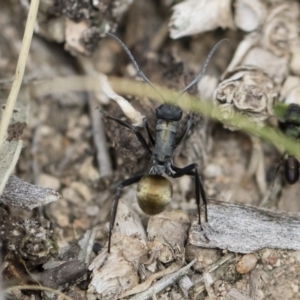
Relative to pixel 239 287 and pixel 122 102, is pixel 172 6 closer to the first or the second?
pixel 122 102

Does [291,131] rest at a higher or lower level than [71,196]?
higher

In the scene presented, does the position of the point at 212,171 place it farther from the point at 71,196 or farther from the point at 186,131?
the point at 71,196

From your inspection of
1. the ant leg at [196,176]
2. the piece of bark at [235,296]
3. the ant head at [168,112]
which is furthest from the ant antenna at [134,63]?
the piece of bark at [235,296]

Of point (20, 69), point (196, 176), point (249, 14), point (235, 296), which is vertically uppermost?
point (249, 14)

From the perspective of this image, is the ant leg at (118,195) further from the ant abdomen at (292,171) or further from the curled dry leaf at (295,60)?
the curled dry leaf at (295,60)

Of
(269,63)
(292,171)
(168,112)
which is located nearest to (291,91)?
(269,63)
